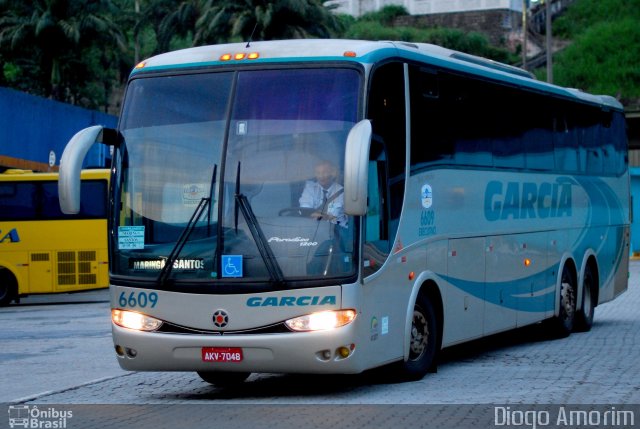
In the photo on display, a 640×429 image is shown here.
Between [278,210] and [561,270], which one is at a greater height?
[278,210]

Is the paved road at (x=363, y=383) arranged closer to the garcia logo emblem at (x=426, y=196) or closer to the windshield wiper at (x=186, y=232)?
the windshield wiper at (x=186, y=232)

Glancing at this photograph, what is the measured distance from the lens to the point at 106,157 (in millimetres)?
42062

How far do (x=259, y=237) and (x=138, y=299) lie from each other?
1.28m

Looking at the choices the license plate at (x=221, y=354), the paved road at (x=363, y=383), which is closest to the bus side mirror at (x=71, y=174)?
the license plate at (x=221, y=354)

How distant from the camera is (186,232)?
38.1 ft

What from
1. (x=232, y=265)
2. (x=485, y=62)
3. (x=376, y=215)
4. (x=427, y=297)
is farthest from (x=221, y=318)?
(x=485, y=62)

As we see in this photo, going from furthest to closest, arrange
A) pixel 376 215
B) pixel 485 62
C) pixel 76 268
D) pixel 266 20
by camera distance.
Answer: pixel 266 20
pixel 76 268
pixel 485 62
pixel 376 215

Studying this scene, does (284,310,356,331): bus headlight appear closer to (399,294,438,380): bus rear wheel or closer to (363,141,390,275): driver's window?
(363,141,390,275): driver's window

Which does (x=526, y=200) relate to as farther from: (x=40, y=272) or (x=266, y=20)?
(x=266, y=20)

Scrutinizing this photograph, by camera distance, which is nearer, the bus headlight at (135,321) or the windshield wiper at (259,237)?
the windshield wiper at (259,237)

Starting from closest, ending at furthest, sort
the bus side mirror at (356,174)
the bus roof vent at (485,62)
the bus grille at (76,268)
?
the bus side mirror at (356,174)
the bus roof vent at (485,62)
the bus grille at (76,268)

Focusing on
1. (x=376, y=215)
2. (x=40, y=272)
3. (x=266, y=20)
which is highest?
(x=266, y=20)

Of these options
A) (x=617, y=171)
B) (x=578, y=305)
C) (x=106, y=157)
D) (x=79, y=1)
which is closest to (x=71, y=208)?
(x=578, y=305)

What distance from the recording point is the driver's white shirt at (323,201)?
11383 millimetres
